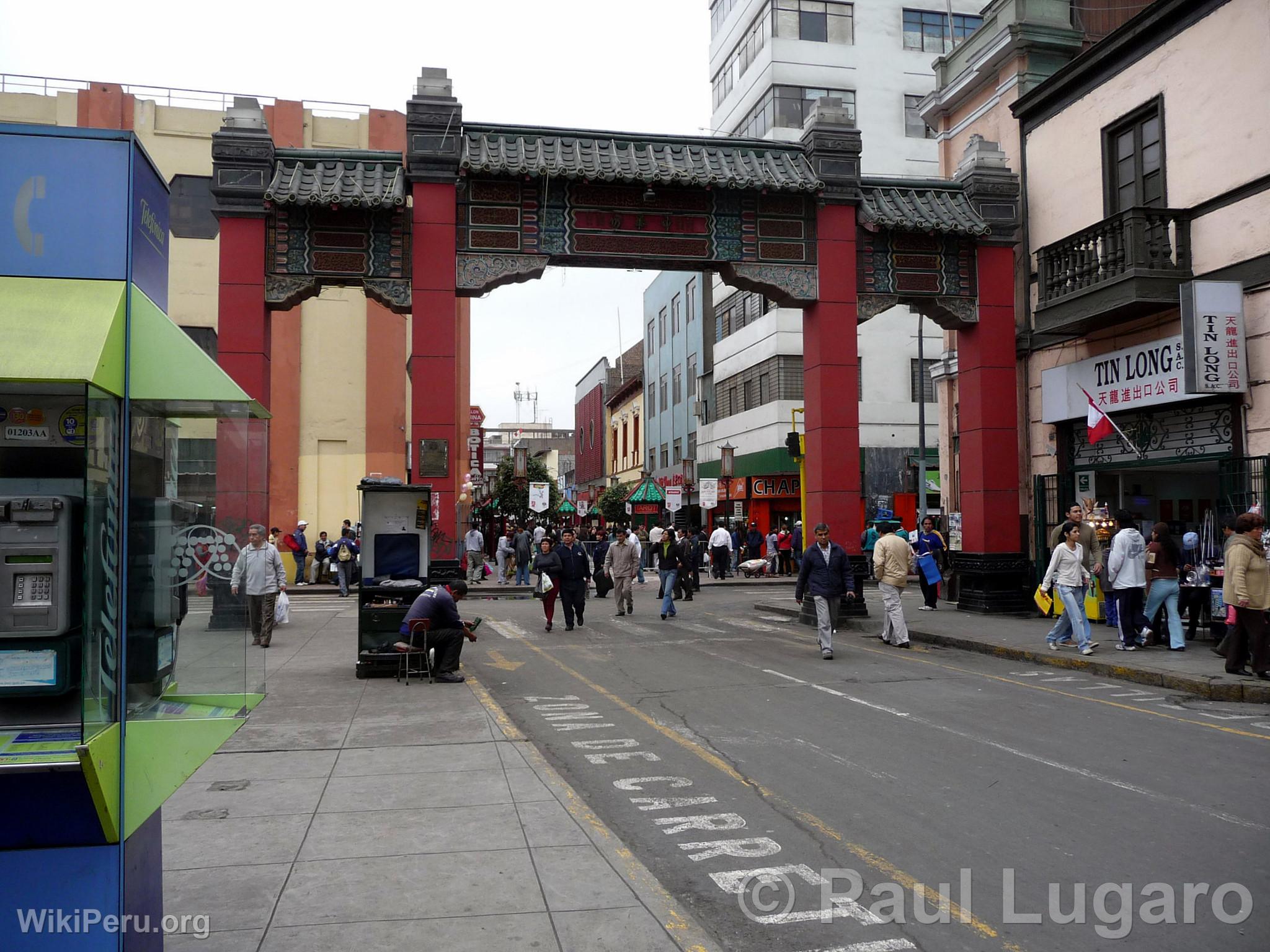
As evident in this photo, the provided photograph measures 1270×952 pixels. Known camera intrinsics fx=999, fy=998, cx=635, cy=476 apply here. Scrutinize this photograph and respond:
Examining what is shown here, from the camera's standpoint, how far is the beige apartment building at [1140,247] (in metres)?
14.2

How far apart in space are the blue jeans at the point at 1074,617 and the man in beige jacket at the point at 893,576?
87.3 inches

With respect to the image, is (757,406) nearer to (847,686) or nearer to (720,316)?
(720,316)

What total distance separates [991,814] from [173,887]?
479 centimetres

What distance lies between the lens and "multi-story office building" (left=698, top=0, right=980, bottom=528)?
1550 inches

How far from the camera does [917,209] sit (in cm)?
1919

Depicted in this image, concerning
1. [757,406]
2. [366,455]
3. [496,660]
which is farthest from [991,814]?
[757,406]

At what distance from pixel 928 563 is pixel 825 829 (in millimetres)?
14535

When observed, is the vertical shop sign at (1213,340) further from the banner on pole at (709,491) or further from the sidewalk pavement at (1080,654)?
the banner on pole at (709,491)

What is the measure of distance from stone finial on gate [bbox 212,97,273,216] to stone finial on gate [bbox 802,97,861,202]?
984 centimetres

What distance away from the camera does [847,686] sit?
11594 millimetres

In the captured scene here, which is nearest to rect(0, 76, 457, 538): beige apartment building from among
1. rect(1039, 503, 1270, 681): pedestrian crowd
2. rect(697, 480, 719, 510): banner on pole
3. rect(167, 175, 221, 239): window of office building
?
rect(167, 175, 221, 239): window of office building

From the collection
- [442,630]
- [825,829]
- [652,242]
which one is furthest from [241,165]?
[825,829]

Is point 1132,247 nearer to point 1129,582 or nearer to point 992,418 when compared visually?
point 992,418

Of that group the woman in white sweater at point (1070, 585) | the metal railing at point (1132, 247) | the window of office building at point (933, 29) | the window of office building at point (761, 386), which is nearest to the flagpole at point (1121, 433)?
the metal railing at point (1132, 247)
